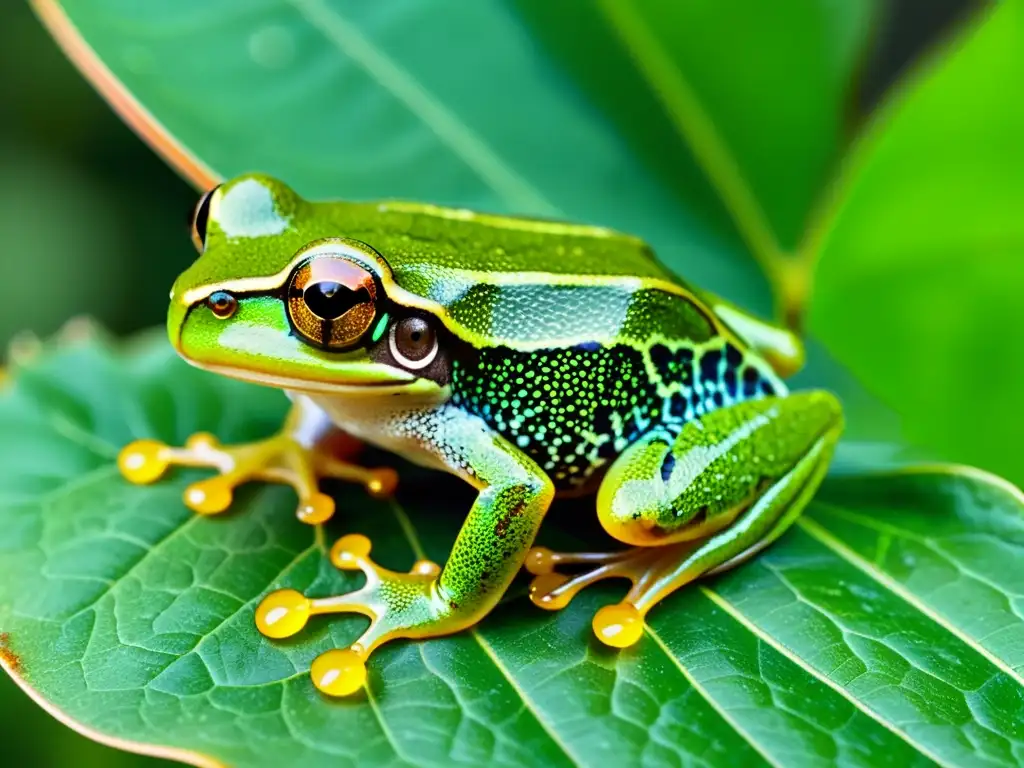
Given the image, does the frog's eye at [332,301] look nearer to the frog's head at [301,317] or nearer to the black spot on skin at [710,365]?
the frog's head at [301,317]

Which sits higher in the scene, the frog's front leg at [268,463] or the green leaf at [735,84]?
the green leaf at [735,84]

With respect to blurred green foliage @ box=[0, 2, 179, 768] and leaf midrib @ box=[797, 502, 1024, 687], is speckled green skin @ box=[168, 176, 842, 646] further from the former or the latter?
blurred green foliage @ box=[0, 2, 179, 768]

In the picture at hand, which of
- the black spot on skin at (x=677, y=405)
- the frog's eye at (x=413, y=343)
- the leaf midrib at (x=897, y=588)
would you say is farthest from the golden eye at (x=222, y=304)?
the leaf midrib at (x=897, y=588)

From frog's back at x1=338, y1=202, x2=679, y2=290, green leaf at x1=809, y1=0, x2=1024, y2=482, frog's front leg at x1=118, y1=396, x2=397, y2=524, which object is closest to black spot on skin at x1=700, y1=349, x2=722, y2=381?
frog's back at x1=338, y1=202, x2=679, y2=290

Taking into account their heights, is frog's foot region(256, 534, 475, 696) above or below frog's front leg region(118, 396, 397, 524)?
below

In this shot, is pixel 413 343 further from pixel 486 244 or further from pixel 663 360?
pixel 663 360

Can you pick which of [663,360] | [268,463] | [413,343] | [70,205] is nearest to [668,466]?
[663,360]

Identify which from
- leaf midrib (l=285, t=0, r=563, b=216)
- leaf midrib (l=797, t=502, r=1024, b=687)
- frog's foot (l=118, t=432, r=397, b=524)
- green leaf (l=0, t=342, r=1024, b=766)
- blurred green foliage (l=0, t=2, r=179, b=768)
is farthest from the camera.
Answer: blurred green foliage (l=0, t=2, r=179, b=768)

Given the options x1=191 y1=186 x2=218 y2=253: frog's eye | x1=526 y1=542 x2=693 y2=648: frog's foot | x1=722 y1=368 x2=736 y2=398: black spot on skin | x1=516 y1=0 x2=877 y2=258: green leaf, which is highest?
x1=516 y1=0 x2=877 y2=258: green leaf
